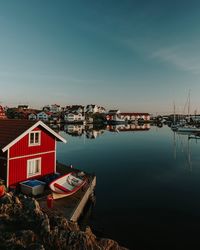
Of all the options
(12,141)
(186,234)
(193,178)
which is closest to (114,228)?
(186,234)

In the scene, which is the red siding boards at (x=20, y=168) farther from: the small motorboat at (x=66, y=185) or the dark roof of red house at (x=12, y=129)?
the small motorboat at (x=66, y=185)

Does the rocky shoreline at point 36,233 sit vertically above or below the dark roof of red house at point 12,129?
below

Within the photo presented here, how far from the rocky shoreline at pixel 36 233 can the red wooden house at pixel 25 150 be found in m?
4.99

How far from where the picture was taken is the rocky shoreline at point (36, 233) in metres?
9.96

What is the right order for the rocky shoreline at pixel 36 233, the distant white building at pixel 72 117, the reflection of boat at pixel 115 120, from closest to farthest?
the rocky shoreline at pixel 36 233
the distant white building at pixel 72 117
the reflection of boat at pixel 115 120

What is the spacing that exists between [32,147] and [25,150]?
779mm

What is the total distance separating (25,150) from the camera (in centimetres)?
1922

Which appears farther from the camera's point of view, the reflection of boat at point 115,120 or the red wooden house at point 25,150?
the reflection of boat at point 115,120

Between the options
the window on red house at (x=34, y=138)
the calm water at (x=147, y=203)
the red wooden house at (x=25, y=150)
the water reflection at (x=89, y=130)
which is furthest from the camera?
the water reflection at (x=89, y=130)

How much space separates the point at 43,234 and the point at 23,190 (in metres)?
7.45

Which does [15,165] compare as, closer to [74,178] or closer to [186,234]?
[74,178]

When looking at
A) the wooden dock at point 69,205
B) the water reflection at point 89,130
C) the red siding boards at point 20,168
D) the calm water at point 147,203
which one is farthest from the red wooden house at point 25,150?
the water reflection at point 89,130

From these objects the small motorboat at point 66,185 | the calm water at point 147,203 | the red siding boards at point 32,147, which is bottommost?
the calm water at point 147,203

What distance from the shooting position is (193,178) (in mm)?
29922
